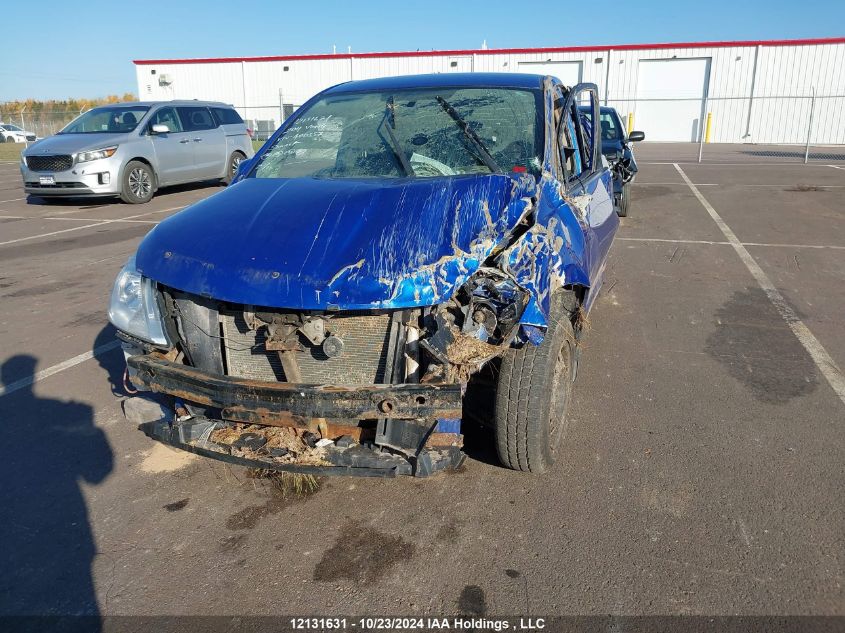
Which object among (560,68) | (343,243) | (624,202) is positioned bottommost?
(624,202)

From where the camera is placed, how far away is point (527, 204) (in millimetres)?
3109

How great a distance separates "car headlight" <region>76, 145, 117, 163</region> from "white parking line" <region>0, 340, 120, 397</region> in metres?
8.27

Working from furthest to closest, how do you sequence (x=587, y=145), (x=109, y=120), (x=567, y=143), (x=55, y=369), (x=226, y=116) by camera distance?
(x=226, y=116), (x=109, y=120), (x=587, y=145), (x=55, y=369), (x=567, y=143)

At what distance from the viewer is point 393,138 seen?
3967 mm

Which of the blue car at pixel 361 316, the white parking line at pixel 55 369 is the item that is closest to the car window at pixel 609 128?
the blue car at pixel 361 316

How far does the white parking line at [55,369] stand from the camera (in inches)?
179

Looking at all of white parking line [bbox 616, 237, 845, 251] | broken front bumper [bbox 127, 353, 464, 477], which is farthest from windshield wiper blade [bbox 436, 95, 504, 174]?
white parking line [bbox 616, 237, 845, 251]

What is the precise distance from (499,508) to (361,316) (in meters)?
1.13

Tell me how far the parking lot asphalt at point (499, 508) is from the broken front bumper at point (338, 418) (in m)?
0.35

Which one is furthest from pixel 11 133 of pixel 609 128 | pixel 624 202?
pixel 624 202

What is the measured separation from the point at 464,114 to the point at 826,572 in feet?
9.77

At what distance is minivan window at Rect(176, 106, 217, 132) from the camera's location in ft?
45.9

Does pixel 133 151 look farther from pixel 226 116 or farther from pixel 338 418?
pixel 338 418

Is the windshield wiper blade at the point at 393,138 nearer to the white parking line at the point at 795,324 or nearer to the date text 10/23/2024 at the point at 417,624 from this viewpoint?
the date text 10/23/2024 at the point at 417,624
